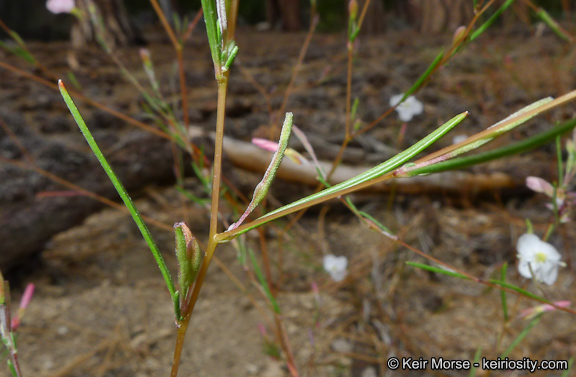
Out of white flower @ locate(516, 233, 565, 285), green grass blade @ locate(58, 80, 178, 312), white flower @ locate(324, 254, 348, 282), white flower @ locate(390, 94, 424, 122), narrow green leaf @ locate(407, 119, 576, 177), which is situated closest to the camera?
narrow green leaf @ locate(407, 119, 576, 177)

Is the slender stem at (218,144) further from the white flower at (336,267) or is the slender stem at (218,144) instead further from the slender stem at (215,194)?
the white flower at (336,267)

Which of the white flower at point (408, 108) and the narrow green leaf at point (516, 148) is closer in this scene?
the narrow green leaf at point (516, 148)

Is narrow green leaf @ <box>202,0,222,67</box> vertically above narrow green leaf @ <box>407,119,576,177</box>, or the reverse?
narrow green leaf @ <box>202,0,222,67</box>

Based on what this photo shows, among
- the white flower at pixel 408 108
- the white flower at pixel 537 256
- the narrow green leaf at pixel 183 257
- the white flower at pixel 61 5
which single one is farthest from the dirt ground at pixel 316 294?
the white flower at pixel 61 5

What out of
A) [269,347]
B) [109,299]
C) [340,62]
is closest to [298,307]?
[269,347]

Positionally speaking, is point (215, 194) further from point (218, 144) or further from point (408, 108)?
point (408, 108)

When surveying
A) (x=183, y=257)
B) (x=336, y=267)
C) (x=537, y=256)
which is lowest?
(x=336, y=267)

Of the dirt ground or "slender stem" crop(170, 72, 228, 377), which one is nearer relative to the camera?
"slender stem" crop(170, 72, 228, 377)

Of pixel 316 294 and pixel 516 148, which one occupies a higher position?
pixel 516 148

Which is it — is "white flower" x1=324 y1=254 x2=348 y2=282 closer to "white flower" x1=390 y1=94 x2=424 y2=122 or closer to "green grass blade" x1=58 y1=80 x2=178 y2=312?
"white flower" x1=390 y1=94 x2=424 y2=122

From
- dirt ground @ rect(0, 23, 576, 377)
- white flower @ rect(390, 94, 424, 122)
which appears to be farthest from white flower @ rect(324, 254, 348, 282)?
white flower @ rect(390, 94, 424, 122)

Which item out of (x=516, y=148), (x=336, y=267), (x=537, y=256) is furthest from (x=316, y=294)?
(x=516, y=148)
